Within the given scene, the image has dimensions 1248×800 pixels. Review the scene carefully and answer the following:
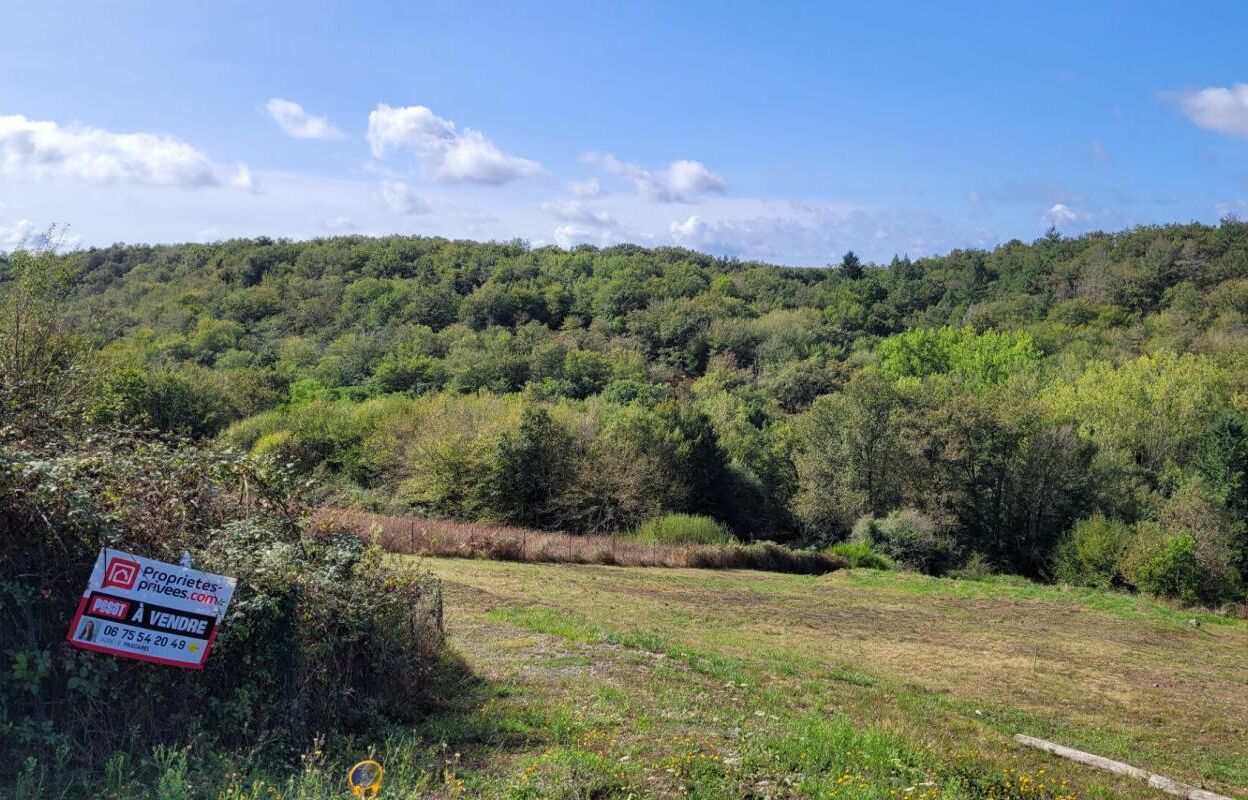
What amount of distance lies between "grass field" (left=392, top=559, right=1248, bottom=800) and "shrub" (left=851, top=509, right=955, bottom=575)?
15849 millimetres

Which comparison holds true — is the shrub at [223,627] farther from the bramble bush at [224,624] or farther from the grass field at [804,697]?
the grass field at [804,697]

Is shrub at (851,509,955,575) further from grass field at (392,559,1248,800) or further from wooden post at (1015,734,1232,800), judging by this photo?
wooden post at (1015,734,1232,800)

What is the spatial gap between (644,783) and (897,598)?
21837 millimetres

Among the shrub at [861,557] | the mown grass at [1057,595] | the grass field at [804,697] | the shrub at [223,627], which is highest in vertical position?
the shrub at [223,627]

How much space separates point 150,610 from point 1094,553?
4221cm

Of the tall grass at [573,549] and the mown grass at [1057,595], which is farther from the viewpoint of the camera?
the tall grass at [573,549]

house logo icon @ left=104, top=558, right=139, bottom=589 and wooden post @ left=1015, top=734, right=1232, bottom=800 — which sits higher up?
house logo icon @ left=104, top=558, right=139, bottom=589

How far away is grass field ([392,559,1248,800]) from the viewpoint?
6953 millimetres

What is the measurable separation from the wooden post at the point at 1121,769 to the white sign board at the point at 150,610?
8.83m

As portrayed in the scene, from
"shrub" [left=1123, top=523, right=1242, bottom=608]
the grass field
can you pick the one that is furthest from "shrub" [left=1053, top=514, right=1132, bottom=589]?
the grass field

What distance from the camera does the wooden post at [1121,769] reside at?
8328 millimetres

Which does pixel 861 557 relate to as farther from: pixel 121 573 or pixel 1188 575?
Answer: pixel 121 573

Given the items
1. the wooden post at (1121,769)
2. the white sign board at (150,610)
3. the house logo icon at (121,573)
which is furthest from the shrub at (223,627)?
the wooden post at (1121,769)

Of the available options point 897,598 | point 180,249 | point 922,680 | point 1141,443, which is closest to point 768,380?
point 1141,443
